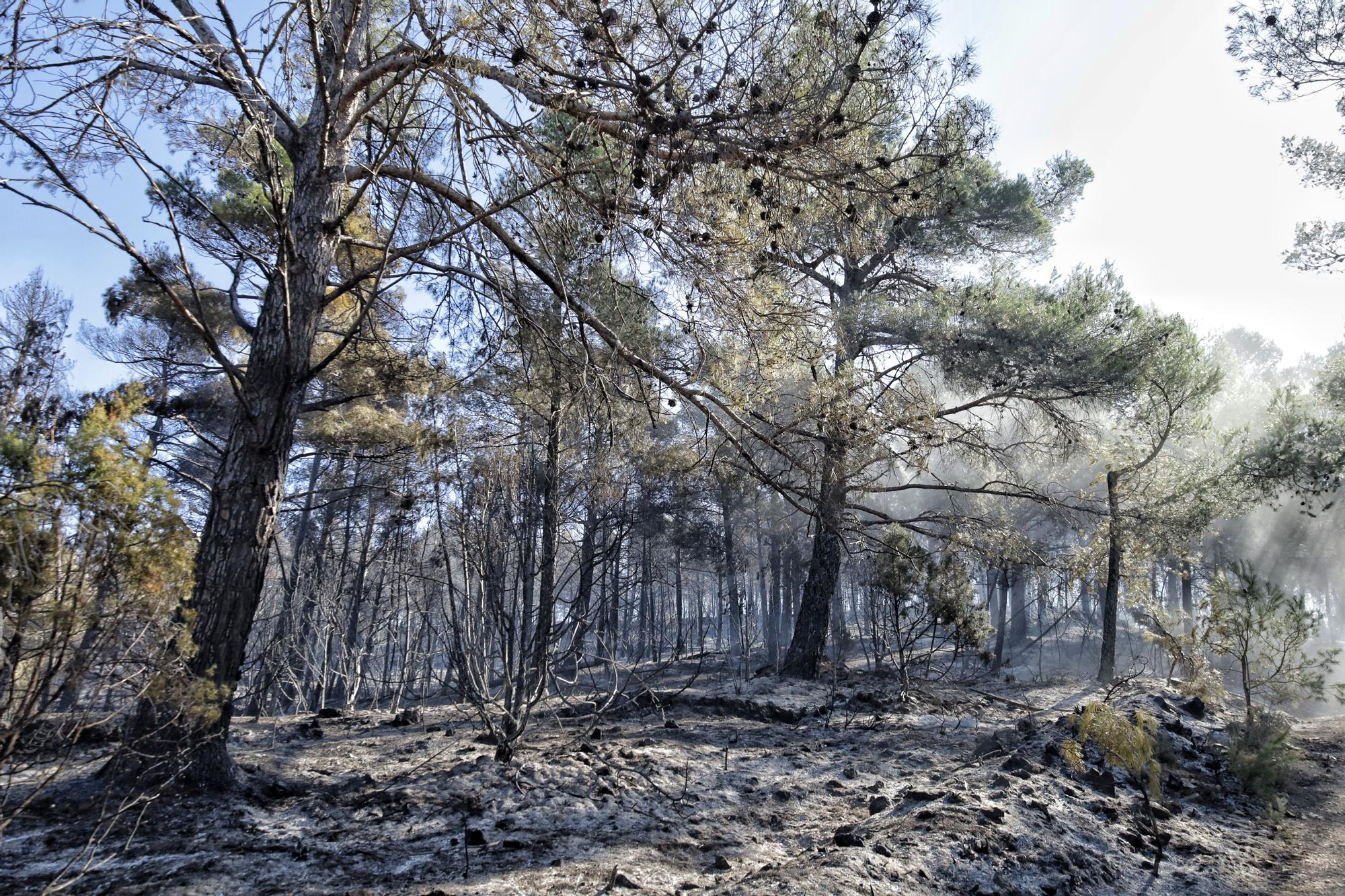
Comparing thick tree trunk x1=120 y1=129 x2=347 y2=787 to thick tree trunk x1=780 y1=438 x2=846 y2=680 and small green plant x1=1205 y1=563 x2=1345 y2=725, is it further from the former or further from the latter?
small green plant x1=1205 y1=563 x2=1345 y2=725

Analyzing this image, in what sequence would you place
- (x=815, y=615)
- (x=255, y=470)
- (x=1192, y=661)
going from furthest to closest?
1. (x=815, y=615)
2. (x=1192, y=661)
3. (x=255, y=470)

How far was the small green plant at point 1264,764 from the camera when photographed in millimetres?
5320

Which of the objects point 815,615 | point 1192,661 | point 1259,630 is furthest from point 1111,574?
point 815,615

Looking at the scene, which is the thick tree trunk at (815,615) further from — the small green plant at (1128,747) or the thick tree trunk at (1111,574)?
the small green plant at (1128,747)

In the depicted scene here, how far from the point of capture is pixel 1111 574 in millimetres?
11836

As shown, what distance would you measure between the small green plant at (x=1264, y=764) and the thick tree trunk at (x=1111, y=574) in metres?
4.83

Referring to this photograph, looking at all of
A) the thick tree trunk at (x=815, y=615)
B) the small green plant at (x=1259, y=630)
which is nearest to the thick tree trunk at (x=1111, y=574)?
the small green plant at (x=1259, y=630)

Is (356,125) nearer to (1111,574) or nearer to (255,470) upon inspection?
(255,470)

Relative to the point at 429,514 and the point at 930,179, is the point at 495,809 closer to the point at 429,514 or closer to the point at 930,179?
the point at 429,514

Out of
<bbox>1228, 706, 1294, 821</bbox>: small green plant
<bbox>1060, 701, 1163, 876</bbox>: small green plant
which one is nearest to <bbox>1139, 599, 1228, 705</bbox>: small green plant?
<bbox>1228, 706, 1294, 821</bbox>: small green plant

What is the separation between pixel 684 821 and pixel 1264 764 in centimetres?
497

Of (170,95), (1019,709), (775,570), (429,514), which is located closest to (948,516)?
(1019,709)

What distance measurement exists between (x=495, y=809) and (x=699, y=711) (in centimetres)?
471

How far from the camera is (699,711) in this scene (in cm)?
819
